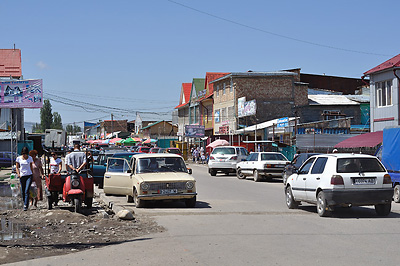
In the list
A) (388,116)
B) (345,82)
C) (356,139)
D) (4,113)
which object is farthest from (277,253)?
(345,82)

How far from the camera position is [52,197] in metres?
15.0

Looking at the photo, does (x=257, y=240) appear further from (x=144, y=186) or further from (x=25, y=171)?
(x=25, y=171)

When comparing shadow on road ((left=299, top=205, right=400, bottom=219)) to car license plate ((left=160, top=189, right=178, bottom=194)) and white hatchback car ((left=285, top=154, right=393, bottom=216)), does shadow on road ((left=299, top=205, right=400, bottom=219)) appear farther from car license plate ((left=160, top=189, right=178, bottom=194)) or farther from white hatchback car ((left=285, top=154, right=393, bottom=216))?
car license plate ((left=160, top=189, right=178, bottom=194))

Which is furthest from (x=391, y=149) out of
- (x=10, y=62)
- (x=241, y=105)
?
(x=10, y=62)

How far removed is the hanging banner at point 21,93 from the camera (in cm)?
3253

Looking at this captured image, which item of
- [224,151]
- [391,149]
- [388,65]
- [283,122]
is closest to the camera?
[391,149]

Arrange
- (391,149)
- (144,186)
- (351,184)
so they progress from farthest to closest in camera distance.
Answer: (391,149) → (144,186) → (351,184)

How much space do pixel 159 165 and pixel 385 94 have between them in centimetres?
2137

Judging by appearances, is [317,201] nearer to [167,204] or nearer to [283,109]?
[167,204]

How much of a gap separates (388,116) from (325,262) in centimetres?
2675

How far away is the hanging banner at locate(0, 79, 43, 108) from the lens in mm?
32531

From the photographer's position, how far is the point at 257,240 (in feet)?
30.9

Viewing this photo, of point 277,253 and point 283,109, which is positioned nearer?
point 277,253

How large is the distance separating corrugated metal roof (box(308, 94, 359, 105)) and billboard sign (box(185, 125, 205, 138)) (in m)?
13.2
